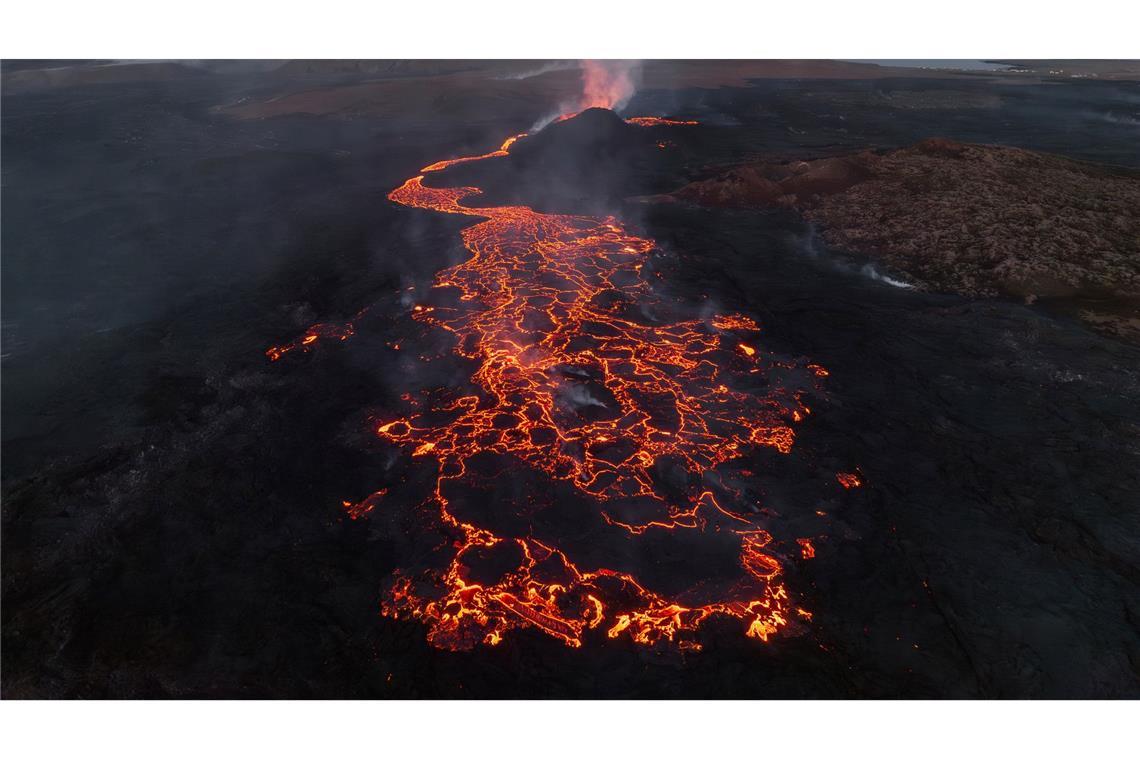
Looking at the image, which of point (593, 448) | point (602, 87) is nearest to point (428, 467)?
point (593, 448)

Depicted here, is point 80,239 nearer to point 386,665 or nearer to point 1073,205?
point 386,665

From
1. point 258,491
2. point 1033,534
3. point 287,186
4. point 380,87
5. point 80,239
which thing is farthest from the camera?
point 380,87

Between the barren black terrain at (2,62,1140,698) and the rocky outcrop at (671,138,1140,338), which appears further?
the rocky outcrop at (671,138,1140,338)

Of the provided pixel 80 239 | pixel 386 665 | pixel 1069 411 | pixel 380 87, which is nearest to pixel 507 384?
pixel 386 665

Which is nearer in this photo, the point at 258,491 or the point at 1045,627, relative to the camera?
the point at 1045,627

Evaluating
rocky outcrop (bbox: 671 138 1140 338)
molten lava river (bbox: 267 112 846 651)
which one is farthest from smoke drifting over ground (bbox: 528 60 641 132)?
molten lava river (bbox: 267 112 846 651)

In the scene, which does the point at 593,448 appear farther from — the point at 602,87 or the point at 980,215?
the point at 602,87

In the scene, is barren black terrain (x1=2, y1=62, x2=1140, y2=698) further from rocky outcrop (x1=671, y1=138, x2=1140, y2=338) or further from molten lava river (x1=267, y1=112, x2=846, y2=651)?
rocky outcrop (x1=671, y1=138, x2=1140, y2=338)
